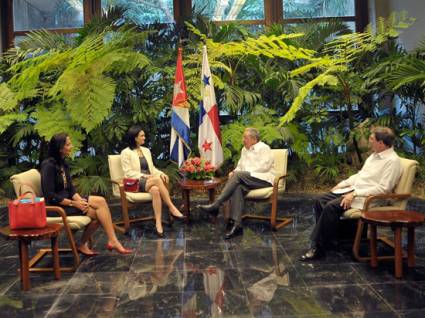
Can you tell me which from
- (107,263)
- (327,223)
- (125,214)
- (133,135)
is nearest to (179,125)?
(133,135)

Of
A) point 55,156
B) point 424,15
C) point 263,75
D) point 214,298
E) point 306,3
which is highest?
point 306,3

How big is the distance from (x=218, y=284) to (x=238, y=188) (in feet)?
5.56

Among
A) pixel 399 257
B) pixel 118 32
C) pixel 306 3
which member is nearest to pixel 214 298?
pixel 399 257

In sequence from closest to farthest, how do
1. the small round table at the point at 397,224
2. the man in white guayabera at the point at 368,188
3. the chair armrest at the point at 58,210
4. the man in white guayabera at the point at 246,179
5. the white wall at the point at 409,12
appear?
the small round table at the point at 397,224 → the chair armrest at the point at 58,210 → the man in white guayabera at the point at 368,188 → the man in white guayabera at the point at 246,179 → the white wall at the point at 409,12

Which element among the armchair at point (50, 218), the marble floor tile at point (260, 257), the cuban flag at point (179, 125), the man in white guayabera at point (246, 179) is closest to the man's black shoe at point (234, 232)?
the man in white guayabera at point (246, 179)

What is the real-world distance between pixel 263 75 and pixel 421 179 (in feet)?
8.43

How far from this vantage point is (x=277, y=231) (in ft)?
17.4

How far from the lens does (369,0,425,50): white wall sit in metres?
7.46

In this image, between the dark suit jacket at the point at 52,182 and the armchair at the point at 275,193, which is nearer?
the dark suit jacket at the point at 52,182

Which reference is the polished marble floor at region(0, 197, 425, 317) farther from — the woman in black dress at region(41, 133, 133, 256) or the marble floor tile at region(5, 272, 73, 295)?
the woman in black dress at region(41, 133, 133, 256)

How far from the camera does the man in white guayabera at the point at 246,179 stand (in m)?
5.25

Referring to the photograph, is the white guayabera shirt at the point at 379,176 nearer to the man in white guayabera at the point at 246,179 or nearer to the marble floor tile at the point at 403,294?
the marble floor tile at the point at 403,294

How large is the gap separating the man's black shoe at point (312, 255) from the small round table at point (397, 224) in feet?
1.46

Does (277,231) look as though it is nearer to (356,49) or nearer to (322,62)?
(322,62)
